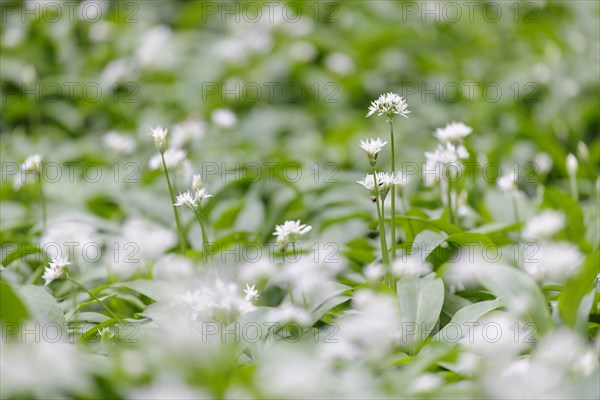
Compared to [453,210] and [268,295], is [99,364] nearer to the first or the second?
[268,295]

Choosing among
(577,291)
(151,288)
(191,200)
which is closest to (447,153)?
(577,291)

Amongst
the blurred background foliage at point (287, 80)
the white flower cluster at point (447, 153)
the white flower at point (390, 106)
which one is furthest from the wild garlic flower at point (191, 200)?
the blurred background foliage at point (287, 80)

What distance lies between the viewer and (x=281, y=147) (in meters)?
4.38

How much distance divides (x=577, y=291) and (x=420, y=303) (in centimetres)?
43

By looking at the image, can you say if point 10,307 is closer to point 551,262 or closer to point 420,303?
point 420,303

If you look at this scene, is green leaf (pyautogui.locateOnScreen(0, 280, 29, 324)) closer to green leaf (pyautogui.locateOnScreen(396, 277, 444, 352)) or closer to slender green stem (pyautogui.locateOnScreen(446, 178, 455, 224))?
green leaf (pyautogui.locateOnScreen(396, 277, 444, 352))


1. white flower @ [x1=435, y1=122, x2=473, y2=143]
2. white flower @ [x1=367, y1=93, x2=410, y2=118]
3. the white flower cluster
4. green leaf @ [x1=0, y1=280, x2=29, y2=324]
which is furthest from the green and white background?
white flower @ [x1=367, y1=93, x2=410, y2=118]

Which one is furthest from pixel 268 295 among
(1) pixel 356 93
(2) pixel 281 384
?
(1) pixel 356 93

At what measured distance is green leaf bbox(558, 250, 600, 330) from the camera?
5.82 ft

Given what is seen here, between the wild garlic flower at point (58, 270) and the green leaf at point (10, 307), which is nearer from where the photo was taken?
the green leaf at point (10, 307)

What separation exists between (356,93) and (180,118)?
1.22 meters

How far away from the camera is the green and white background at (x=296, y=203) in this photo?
56.6 inches

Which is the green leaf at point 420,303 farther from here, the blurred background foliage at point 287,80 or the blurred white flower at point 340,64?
the blurred white flower at point 340,64

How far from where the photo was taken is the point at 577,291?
1787 mm
